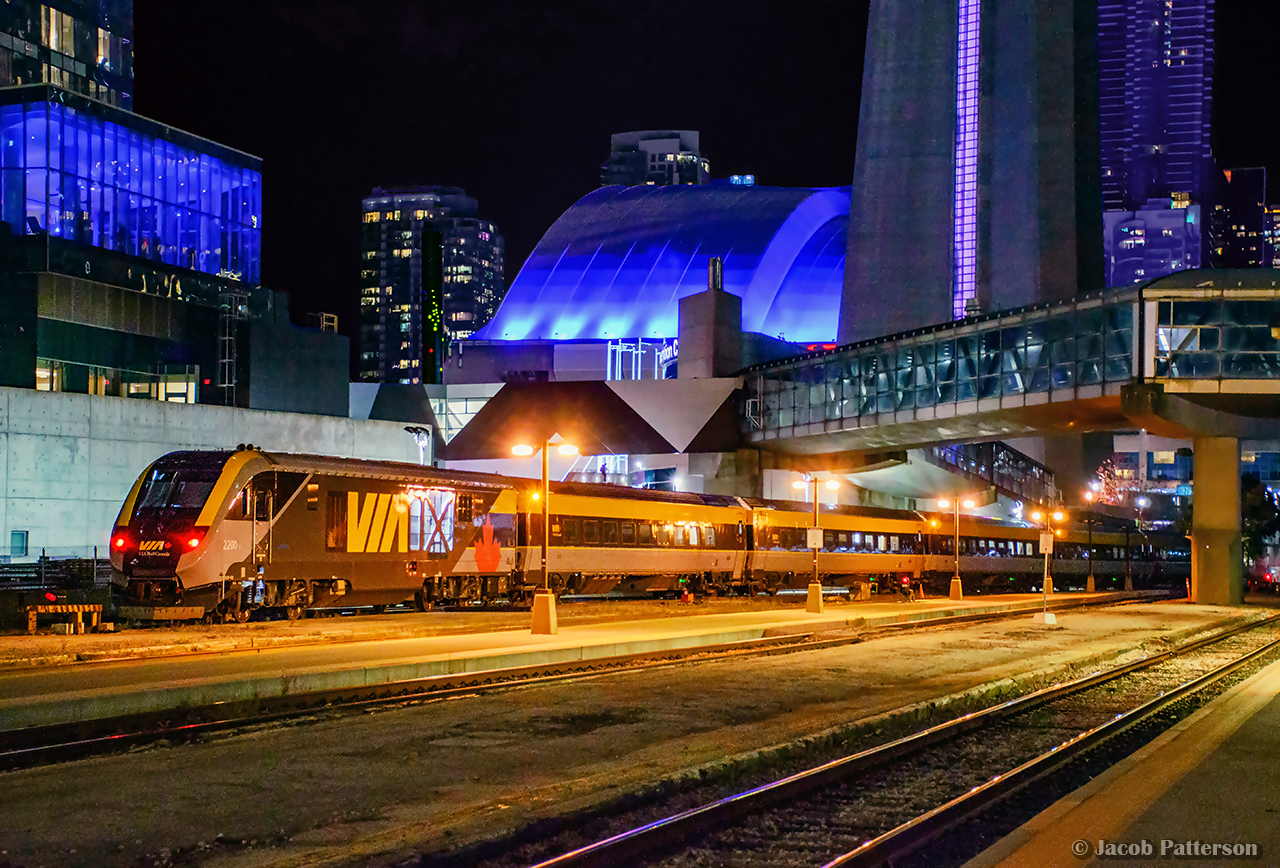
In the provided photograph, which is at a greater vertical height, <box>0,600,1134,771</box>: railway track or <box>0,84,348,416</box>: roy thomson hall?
<box>0,84,348,416</box>: roy thomson hall

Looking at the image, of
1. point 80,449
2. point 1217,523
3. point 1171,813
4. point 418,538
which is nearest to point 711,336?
point 1217,523

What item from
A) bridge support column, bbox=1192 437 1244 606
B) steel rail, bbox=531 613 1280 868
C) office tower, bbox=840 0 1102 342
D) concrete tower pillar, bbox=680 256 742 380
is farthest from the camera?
office tower, bbox=840 0 1102 342

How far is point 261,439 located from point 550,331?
6228 centimetres

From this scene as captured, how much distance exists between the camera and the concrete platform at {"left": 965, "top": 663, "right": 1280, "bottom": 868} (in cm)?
938

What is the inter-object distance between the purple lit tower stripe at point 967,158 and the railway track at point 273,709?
7863cm

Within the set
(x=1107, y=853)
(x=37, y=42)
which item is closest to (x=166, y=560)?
(x=1107, y=853)

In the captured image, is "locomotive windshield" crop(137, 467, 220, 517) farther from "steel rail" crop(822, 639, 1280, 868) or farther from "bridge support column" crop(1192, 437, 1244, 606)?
"bridge support column" crop(1192, 437, 1244, 606)

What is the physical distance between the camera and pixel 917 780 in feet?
41.9

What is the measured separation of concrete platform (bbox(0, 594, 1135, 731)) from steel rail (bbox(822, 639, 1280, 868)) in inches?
396

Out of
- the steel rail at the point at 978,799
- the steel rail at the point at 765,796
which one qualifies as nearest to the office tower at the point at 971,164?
the steel rail at the point at 765,796

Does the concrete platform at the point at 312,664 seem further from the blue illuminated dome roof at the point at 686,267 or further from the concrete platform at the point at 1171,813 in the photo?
the blue illuminated dome roof at the point at 686,267

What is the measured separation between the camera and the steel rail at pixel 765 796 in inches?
360

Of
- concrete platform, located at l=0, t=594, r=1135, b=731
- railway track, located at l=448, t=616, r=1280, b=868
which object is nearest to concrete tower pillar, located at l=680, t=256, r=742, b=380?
concrete platform, located at l=0, t=594, r=1135, b=731

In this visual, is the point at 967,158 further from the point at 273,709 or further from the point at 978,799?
the point at 978,799
